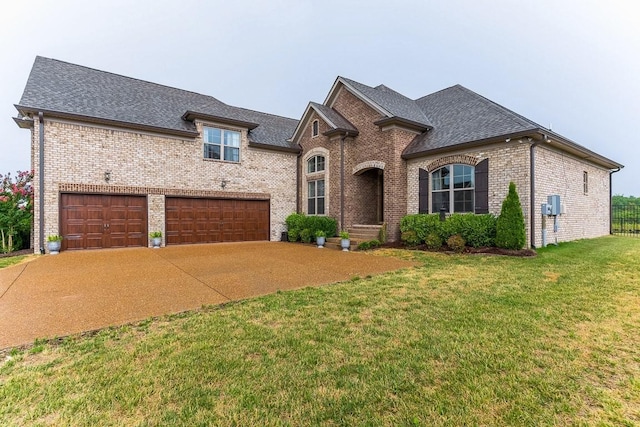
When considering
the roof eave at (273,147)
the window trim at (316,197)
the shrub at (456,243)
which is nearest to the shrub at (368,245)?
the shrub at (456,243)

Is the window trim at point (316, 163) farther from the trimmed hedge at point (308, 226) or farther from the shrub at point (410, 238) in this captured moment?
the shrub at point (410, 238)

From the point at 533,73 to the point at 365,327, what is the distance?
115ft

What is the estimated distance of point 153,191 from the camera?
12156 mm

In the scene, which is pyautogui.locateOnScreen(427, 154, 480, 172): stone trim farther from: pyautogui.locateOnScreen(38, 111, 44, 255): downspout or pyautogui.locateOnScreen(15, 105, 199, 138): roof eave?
pyautogui.locateOnScreen(38, 111, 44, 255): downspout

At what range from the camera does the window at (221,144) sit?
13484 millimetres

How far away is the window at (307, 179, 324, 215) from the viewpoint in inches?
574

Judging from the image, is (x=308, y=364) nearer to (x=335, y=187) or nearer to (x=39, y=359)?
(x=39, y=359)

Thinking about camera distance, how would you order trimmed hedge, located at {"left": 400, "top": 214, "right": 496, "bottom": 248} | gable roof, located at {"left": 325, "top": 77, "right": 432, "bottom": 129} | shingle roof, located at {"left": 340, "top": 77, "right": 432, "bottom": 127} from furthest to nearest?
1. shingle roof, located at {"left": 340, "top": 77, "right": 432, "bottom": 127}
2. gable roof, located at {"left": 325, "top": 77, "right": 432, "bottom": 129}
3. trimmed hedge, located at {"left": 400, "top": 214, "right": 496, "bottom": 248}

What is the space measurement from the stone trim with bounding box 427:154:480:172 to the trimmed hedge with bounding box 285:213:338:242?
4.75 meters

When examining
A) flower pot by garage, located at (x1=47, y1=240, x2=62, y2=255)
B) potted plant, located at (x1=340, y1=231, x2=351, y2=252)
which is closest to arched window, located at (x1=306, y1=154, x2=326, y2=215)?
potted plant, located at (x1=340, y1=231, x2=351, y2=252)

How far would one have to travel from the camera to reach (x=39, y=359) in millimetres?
2867

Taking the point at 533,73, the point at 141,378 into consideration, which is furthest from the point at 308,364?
the point at 533,73

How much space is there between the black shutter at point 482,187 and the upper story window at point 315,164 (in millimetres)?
7111

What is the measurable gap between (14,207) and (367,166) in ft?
44.8
